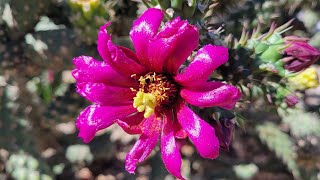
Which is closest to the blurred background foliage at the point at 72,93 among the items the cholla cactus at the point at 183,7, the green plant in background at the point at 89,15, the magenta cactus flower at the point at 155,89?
the green plant in background at the point at 89,15

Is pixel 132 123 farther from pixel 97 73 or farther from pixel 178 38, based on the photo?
pixel 178 38

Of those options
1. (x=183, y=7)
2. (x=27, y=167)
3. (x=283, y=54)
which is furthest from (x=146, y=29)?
(x=27, y=167)

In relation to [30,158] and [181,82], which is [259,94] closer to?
[181,82]

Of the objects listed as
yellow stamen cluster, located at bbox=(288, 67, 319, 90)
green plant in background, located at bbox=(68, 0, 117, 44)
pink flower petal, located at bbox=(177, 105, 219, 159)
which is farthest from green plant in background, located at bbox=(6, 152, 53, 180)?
pink flower petal, located at bbox=(177, 105, 219, 159)

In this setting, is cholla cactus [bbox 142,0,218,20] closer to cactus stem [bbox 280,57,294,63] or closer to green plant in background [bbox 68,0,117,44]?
cactus stem [bbox 280,57,294,63]

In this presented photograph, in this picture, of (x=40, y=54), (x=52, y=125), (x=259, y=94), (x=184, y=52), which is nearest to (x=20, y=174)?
(x=52, y=125)

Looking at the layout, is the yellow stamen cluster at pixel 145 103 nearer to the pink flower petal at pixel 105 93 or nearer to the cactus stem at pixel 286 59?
the pink flower petal at pixel 105 93
